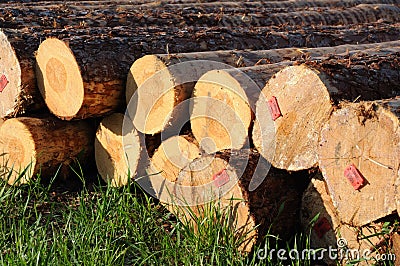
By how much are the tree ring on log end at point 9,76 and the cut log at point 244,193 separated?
1.62 meters

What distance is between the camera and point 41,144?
482cm

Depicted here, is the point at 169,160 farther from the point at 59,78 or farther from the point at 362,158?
the point at 362,158

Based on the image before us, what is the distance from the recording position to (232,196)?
372cm

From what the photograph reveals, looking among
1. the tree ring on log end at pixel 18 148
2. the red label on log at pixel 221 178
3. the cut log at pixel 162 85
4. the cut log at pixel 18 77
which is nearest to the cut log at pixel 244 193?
the red label on log at pixel 221 178

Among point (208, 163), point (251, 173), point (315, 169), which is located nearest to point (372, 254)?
point (315, 169)

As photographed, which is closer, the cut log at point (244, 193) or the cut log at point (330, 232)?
the cut log at point (330, 232)

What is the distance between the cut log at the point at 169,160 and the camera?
433cm

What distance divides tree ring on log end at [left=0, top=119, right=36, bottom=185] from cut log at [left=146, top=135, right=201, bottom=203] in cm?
93

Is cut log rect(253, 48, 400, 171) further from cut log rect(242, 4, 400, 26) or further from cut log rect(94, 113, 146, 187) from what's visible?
cut log rect(242, 4, 400, 26)

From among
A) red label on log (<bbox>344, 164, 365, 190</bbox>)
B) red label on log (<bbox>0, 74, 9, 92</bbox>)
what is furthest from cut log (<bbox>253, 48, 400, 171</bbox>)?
red label on log (<bbox>0, 74, 9, 92</bbox>)

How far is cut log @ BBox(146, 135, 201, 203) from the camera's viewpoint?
14.2ft

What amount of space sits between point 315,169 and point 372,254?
A: 1.84ft

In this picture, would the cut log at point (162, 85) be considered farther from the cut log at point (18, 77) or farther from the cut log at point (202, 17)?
the cut log at point (202, 17)

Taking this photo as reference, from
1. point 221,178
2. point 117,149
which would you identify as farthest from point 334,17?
point 221,178
